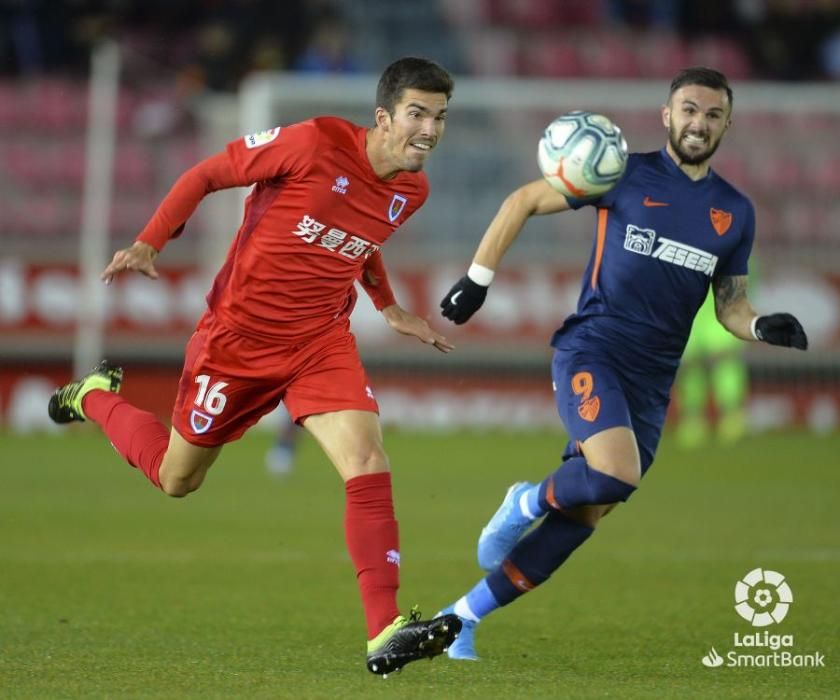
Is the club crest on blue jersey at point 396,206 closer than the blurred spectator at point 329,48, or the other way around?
the club crest on blue jersey at point 396,206

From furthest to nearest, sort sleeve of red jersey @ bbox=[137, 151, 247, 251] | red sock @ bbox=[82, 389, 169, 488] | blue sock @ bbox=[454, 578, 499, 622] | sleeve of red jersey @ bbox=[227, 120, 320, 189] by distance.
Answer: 1. red sock @ bbox=[82, 389, 169, 488]
2. blue sock @ bbox=[454, 578, 499, 622]
3. sleeve of red jersey @ bbox=[227, 120, 320, 189]
4. sleeve of red jersey @ bbox=[137, 151, 247, 251]

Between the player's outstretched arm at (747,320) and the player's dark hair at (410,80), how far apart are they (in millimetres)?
1483

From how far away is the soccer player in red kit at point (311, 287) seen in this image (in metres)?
5.87

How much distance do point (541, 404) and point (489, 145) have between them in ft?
9.82

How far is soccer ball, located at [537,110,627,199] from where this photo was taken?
627cm

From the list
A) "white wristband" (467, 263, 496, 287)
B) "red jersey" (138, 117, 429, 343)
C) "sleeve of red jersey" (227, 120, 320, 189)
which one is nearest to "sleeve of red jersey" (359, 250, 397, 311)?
"red jersey" (138, 117, 429, 343)

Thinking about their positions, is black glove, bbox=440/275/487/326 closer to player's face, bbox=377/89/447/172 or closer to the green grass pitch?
player's face, bbox=377/89/447/172

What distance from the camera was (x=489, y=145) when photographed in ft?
61.1

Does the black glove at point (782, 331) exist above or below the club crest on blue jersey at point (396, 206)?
below

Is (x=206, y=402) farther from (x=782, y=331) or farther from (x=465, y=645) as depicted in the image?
(x=782, y=331)

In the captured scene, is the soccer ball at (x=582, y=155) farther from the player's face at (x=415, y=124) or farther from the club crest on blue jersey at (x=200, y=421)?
the club crest on blue jersey at (x=200, y=421)

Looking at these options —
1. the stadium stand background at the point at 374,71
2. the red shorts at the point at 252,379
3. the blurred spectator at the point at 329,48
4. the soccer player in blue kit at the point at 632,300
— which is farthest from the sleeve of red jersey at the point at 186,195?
the blurred spectator at the point at 329,48

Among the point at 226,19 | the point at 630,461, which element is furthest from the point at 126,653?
the point at 226,19

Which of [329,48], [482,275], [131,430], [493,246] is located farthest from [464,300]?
[329,48]
